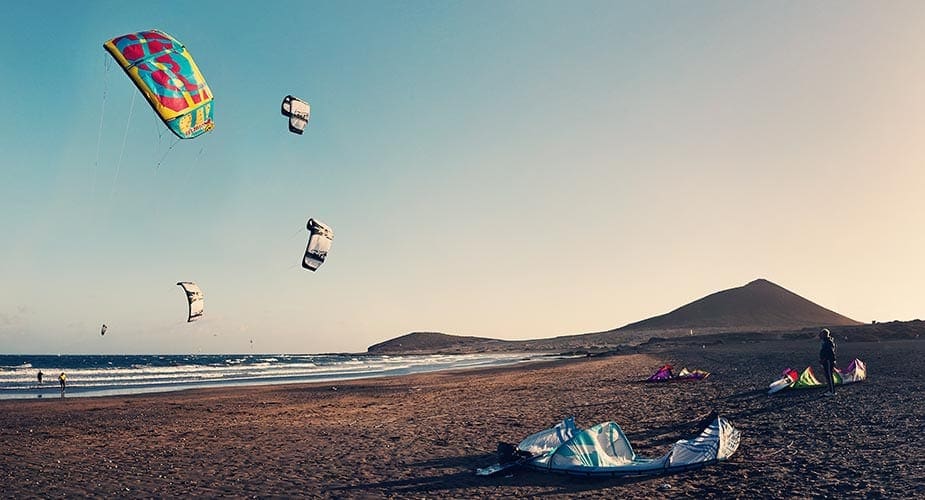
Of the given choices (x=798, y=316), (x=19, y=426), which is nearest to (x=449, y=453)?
(x=19, y=426)

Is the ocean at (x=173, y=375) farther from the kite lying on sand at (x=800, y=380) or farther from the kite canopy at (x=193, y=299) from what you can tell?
the kite lying on sand at (x=800, y=380)

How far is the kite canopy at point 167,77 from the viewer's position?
1362 centimetres

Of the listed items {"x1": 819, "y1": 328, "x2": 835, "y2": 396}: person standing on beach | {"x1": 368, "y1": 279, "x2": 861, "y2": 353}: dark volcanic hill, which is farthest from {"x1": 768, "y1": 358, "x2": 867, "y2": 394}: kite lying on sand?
{"x1": 368, "y1": 279, "x2": 861, "y2": 353}: dark volcanic hill

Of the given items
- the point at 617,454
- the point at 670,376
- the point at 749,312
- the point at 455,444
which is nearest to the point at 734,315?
the point at 749,312

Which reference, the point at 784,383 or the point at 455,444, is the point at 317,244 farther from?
the point at 784,383

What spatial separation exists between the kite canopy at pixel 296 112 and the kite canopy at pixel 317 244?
2935mm

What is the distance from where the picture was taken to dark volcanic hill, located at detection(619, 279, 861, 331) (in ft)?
401

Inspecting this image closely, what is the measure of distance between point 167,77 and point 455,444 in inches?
426

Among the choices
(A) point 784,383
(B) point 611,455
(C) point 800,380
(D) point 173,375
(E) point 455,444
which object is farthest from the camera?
(D) point 173,375

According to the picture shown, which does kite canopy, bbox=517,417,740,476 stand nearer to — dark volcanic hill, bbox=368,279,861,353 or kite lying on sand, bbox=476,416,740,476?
kite lying on sand, bbox=476,416,740,476

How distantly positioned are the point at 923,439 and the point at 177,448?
13514 mm

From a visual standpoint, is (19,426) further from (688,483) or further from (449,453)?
(688,483)

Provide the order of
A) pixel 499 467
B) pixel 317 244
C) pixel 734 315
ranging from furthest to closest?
1. pixel 734 315
2. pixel 317 244
3. pixel 499 467

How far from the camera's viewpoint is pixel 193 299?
69.5 ft
